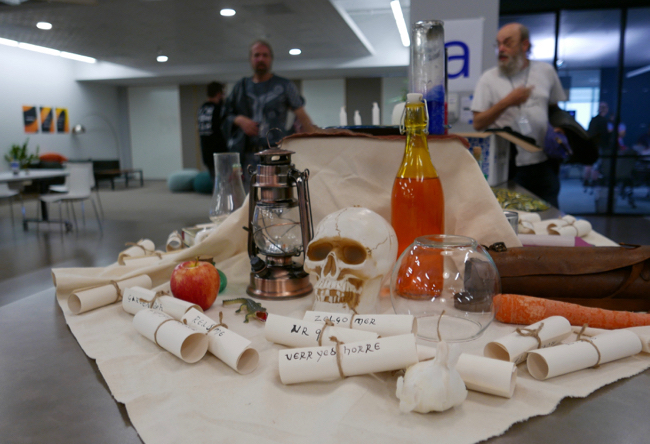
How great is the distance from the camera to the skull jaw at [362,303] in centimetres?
95

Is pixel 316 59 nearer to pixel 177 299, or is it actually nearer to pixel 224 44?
pixel 224 44

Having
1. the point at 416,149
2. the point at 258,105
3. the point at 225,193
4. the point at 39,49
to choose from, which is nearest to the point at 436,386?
the point at 416,149

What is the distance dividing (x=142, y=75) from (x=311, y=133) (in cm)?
1370

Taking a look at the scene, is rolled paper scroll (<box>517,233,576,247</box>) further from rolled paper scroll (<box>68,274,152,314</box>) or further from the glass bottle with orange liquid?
rolled paper scroll (<box>68,274,152,314</box>)

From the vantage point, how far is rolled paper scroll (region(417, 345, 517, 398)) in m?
0.65

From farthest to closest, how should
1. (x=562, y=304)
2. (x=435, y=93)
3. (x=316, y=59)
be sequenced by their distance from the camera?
(x=316, y=59) < (x=435, y=93) < (x=562, y=304)

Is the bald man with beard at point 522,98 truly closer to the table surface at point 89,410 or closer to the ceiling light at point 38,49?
the table surface at point 89,410

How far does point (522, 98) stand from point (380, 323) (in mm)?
2438

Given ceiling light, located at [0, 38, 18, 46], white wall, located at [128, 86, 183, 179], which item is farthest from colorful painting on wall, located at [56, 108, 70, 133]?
white wall, located at [128, 86, 183, 179]

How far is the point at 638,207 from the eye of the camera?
739 cm

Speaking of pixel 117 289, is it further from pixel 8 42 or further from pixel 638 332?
pixel 8 42

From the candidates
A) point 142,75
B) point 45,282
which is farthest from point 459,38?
point 142,75

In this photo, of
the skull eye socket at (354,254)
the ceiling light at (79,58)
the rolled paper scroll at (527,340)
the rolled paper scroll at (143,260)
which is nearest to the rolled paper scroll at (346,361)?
the rolled paper scroll at (527,340)

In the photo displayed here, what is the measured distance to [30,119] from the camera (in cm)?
1157
